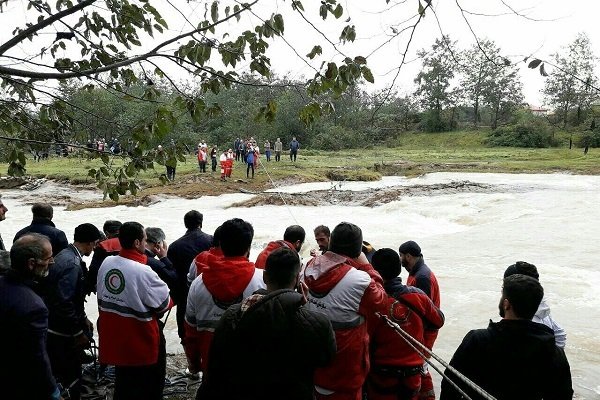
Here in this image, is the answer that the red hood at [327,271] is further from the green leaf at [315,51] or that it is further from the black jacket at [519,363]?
the green leaf at [315,51]

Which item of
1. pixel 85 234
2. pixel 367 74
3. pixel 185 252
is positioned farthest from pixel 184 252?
pixel 367 74

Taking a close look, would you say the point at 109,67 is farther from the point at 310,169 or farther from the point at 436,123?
the point at 436,123

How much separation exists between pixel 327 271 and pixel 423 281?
142 centimetres

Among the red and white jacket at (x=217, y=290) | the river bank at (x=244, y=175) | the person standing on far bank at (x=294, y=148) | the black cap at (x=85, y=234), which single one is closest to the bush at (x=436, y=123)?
the river bank at (x=244, y=175)

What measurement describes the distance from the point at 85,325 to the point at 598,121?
159 ft

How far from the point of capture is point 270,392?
226 centimetres

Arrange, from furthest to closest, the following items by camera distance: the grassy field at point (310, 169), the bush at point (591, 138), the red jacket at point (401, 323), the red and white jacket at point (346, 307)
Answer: the bush at point (591, 138)
the grassy field at point (310, 169)
the red jacket at point (401, 323)
the red and white jacket at point (346, 307)

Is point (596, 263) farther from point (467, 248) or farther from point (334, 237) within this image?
point (334, 237)

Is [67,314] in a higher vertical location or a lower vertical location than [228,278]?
lower

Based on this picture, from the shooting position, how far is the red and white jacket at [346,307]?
10.7 feet

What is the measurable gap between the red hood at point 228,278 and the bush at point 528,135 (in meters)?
50.0

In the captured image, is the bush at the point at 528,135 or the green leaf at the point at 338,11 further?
the bush at the point at 528,135

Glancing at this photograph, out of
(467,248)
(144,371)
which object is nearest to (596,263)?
(467,248)

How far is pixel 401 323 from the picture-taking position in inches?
144
